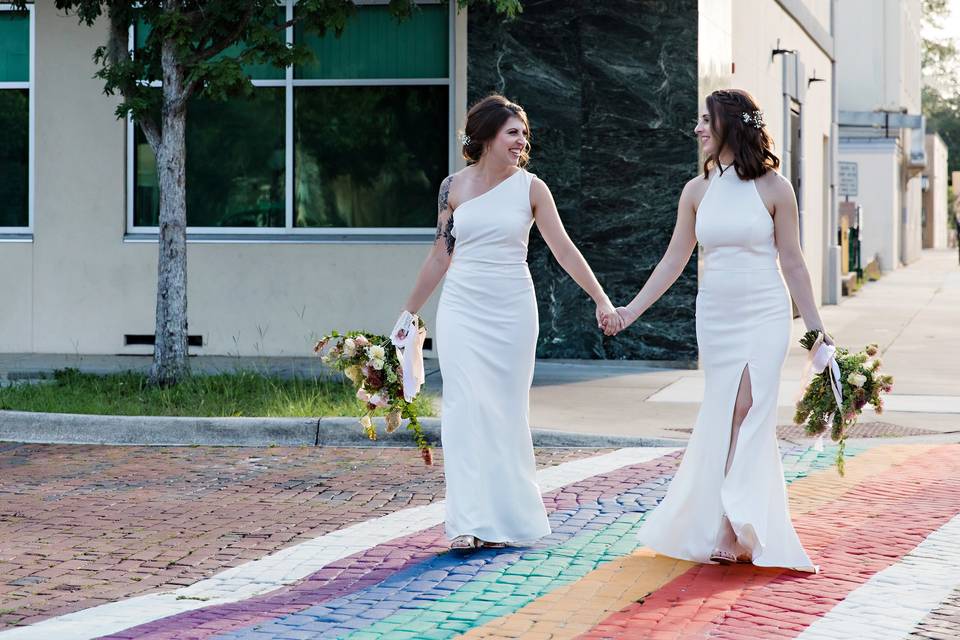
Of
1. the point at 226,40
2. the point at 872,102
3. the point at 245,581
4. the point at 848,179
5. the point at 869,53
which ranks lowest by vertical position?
the point at 245,581

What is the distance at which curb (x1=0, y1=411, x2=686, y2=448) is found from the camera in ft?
33.2

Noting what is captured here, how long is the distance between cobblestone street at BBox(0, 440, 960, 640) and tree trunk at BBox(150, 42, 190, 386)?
2.62 metres

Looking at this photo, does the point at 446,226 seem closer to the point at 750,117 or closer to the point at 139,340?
the point at 750,117

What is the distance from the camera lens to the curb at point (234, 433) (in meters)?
10.1

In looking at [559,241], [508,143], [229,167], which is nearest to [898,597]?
[559,241]

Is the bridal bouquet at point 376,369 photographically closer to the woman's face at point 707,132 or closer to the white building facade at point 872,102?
the woman's face at point 707,132

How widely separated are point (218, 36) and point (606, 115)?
427 cm

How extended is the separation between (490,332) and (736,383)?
3.66 ft

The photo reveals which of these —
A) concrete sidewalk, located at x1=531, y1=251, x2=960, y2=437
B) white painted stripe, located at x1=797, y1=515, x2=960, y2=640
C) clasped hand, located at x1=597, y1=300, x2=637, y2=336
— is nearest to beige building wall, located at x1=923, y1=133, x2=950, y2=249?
concrete sidewalk, located at x1=531, y1=251, x2=960, y2=437

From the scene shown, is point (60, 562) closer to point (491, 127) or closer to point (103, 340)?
point (491, 127)

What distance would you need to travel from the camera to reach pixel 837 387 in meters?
6.27

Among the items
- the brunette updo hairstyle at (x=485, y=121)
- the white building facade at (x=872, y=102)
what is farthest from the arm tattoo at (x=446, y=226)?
the white building facade at (x=872, y=102)

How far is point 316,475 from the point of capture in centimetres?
893

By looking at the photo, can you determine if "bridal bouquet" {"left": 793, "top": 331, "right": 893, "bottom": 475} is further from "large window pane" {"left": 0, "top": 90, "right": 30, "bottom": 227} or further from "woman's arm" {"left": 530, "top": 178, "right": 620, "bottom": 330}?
"large window pane" {"left": 0, "top": 90, "right": 30, "bottom": 227}
